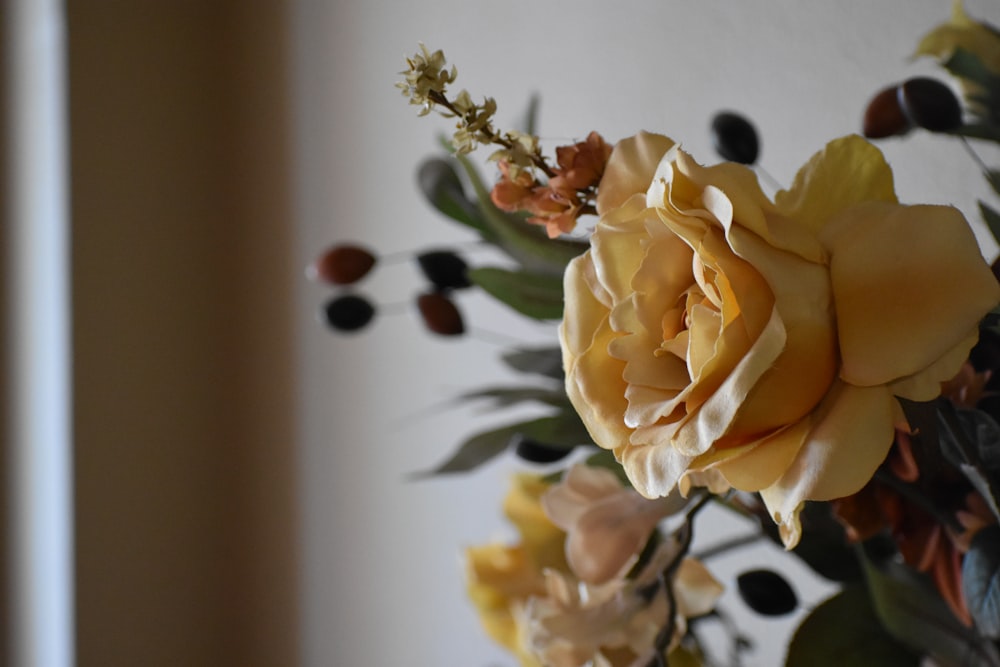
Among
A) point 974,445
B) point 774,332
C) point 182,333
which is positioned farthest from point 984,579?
point 182,333

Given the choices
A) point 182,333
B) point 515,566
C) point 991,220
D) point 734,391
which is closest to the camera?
point 734,391

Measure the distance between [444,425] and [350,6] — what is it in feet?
1.44

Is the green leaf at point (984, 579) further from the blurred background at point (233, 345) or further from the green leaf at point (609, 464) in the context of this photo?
the blurred background at point (233, 345)

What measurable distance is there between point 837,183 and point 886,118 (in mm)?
115

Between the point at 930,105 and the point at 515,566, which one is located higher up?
the point at 930,105

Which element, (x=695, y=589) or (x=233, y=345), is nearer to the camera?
(x=695, y=589)

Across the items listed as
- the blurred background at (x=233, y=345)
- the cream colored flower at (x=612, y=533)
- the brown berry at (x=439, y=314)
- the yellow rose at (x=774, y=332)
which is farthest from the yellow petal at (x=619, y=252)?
the blurred background at (x=233, y=345)

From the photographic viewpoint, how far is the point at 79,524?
0.99 m

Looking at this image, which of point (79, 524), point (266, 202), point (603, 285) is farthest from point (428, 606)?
point (603, 285)

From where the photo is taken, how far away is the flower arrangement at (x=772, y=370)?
0.70 feet

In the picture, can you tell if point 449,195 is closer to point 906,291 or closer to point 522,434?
point 522,434

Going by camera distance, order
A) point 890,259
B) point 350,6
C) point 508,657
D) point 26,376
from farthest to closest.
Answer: point 26,376 < point 350,6 < point 508,657 < point 890,259

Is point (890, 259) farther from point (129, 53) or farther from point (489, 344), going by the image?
point (129, 53)

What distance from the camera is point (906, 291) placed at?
0.71 ft
